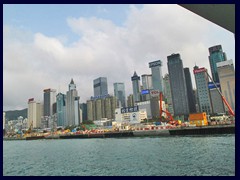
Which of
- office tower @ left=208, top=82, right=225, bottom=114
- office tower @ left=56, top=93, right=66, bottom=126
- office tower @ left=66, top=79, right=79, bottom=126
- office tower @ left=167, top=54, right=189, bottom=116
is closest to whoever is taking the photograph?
office tower @ left=208, top=82, right=225, bottom=114

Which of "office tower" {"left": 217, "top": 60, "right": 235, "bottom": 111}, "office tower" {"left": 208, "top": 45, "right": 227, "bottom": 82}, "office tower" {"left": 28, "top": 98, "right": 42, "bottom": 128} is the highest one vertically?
"office tower" {"left": 208, "top": 45, "right": 227, "bottom": 82}

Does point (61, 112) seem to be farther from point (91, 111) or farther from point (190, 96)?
point (190, 96)

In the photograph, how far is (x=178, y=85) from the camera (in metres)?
145

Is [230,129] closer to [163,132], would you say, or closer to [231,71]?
[163,132]

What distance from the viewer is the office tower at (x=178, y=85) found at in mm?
137750

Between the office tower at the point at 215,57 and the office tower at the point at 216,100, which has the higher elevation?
the office tower at the point at 215,57

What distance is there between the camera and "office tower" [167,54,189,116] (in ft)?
452

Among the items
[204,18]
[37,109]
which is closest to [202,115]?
[204,18]

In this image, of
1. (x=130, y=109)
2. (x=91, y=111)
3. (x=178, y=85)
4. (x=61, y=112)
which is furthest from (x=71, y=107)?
(x=178, y=85)

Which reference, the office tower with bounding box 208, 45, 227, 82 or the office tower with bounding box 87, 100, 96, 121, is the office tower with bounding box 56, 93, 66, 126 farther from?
the office tower with bounding box 208, 45, 227, 82

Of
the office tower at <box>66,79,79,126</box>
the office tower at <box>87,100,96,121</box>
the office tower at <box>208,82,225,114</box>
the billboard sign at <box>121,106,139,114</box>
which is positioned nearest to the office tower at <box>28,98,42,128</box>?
the office tower at <box>66,79,79,126</box>

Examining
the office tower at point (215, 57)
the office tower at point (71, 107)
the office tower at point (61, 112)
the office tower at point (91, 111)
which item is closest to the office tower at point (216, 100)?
the office tower at point (215, 57)

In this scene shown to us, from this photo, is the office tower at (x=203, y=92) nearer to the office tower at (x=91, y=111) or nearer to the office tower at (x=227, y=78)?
the office tower at (x=227, y=78)
